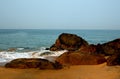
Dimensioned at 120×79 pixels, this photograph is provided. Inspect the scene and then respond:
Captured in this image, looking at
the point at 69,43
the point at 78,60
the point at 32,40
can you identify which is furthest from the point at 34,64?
the point at 32,40

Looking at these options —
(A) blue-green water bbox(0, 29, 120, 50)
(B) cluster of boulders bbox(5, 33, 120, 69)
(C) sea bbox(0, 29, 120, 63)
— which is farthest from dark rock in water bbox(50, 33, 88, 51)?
(A) blue-green water bbox(0, 29, 120, 50)

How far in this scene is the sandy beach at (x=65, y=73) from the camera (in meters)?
13.4

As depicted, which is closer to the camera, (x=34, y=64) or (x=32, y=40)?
(x=34, y=64)

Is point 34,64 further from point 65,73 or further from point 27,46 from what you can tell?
point 27,46

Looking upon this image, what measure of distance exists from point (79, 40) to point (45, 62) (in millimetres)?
16304

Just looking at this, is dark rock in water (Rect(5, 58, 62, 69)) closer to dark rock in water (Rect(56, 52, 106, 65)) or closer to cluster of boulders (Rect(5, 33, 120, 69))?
cluster of boulders (Rect(5, 33, 120, 69))

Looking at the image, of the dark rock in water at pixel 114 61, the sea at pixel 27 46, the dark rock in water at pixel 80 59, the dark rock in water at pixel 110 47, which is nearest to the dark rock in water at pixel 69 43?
the sea at pixel 27 46

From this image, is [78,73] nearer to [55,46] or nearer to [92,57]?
[92,57]

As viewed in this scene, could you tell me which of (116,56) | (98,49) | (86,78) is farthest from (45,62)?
(98,49)

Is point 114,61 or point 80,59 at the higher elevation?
point 114,61

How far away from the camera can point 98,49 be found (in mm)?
25234

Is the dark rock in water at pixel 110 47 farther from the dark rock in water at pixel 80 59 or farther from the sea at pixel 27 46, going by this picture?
the dark rock in water at pixel 80 59

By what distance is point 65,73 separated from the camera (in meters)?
14.4

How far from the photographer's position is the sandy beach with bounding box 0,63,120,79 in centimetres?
1344
